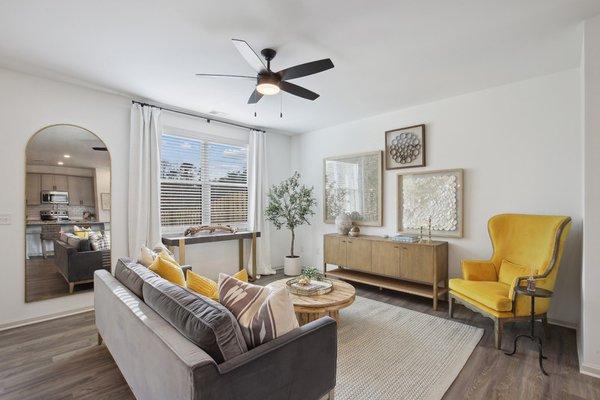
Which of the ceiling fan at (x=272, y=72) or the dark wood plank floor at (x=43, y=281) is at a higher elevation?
the ceiling fan at (x=272, y=72)

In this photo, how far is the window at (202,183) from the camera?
14.5 ft

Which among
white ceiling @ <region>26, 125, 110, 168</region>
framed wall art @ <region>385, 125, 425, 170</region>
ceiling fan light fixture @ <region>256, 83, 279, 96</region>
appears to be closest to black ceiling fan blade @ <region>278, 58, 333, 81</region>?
ceiling fan light fixture @ <region>256, 83, 279, 96</region>

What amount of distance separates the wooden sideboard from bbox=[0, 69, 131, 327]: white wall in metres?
3.44

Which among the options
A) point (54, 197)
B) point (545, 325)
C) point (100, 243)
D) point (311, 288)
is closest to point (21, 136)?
point (54, 197)

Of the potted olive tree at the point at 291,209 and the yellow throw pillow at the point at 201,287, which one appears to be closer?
the yellow throw pillow at the point at 201,287

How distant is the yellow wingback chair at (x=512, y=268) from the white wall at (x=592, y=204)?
387 millimetres

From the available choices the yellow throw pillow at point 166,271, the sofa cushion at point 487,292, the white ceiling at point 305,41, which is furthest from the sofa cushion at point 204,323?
the sofa cushion at point 487,292

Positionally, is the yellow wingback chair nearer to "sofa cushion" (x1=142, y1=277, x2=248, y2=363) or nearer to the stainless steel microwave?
"sofa cushion" (x1=142, y1=277, x2=248, y2=363)

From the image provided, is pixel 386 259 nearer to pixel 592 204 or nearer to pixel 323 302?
pixel 323 302

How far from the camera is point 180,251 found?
159 inches

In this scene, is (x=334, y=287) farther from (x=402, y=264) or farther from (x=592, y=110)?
(x=592, y=110)

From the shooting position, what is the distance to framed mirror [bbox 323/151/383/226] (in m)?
4.60

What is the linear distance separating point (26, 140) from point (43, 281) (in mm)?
1579

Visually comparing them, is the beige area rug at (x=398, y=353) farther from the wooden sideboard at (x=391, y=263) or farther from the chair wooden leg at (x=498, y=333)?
the wooden sideboard at (x=391, y=263)
